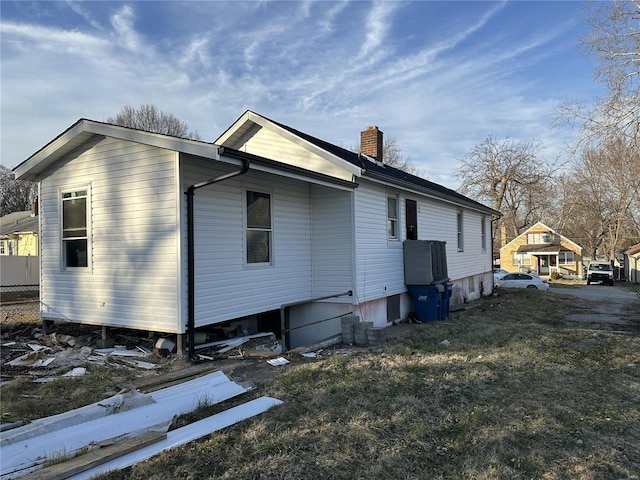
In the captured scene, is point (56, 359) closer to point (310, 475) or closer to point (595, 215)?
point (310, 475)

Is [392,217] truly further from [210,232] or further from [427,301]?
[210,232]

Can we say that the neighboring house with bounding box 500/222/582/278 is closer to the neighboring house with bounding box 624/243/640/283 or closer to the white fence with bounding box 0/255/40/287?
the neighboring house with bounding box 624/243/640/283

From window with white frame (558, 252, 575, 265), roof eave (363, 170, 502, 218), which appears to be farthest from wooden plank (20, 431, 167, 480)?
window with white frame (558, 252, 575, 265)

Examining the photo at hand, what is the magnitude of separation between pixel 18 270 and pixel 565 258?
151ft

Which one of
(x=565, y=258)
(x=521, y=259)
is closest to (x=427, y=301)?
(x=521, y=259)

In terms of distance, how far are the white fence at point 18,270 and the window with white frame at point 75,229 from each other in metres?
13.7

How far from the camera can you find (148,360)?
697 cm

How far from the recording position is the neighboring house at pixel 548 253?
144 ft

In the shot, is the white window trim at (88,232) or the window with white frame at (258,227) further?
the window with white frame at (258,227)

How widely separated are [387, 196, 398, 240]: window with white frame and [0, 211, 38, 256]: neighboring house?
862 inches

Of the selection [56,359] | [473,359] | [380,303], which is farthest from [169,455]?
[380,303]

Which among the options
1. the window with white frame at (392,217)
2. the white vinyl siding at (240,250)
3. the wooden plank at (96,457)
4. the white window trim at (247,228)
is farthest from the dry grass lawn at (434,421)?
the window with white frame at (392,217)

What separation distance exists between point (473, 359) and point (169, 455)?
531 cm

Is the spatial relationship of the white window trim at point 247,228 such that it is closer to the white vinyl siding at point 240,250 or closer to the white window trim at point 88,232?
the white vinyl siding at point 240,250
